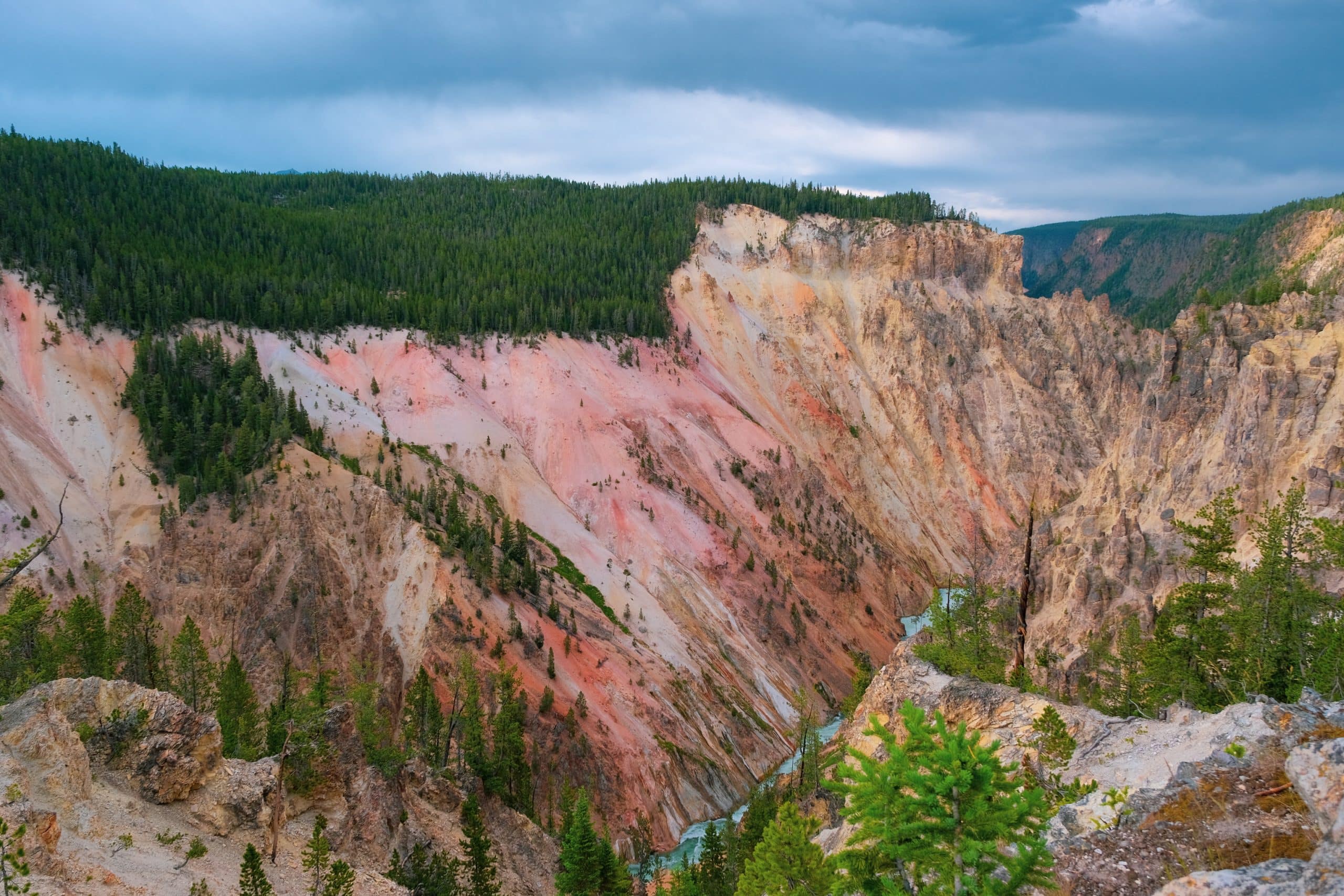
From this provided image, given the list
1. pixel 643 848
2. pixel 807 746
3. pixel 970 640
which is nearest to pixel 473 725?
pixel 643 848

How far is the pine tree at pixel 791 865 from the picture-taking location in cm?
1833

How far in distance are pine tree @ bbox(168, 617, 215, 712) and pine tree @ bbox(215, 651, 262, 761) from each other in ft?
1.96

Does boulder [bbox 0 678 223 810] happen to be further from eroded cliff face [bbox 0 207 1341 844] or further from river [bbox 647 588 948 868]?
eroded cliff face [bbox 0 207 1341 844]

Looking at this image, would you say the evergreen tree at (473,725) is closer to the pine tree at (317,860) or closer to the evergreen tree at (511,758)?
the evergreen tree at (511,758)

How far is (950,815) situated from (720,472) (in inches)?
2582

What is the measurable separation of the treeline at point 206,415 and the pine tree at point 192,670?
13568 millimetres

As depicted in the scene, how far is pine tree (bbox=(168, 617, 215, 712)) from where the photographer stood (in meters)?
39.5

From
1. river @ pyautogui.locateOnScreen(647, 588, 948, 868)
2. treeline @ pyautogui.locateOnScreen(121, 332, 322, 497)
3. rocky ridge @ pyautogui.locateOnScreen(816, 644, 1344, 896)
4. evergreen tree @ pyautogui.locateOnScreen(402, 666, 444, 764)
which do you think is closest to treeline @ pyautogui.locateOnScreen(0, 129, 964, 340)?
treeline @ pyautogui.locateOnScreen(121, 332, 322, 497)

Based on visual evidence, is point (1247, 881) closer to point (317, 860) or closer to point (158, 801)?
point (317, 860)

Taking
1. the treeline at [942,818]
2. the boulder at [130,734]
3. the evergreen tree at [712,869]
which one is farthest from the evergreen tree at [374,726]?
the treeline at [942,818]

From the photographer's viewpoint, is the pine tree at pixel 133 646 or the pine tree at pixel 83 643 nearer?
the pine tree at pixel 83 643

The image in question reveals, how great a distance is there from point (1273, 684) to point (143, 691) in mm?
32025

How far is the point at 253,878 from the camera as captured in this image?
19734 mm

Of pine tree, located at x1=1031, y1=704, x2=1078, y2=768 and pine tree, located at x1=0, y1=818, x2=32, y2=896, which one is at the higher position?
pine tree, located at x1=1031, y1=704, x2=1078, y2=768
